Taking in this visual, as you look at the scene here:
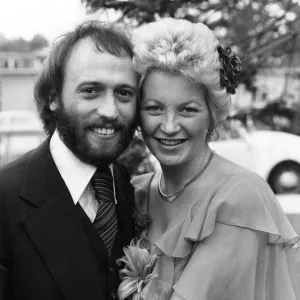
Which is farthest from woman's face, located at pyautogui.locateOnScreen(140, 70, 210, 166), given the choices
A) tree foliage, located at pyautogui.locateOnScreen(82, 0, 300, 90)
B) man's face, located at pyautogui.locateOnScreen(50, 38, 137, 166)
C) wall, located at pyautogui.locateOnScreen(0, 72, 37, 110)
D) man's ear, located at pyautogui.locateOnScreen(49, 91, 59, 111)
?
wall, located at pyautogui.locateOnScreen(0, 72, 37, 110)

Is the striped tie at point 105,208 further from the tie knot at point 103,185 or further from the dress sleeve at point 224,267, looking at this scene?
the dress sleeve at point 224,267

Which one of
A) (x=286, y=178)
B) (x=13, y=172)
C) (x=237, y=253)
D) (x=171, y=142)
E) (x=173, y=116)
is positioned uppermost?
(x=173, y=116)

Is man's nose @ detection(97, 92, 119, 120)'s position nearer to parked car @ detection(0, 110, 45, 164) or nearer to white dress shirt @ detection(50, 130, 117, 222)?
white dress shirt @ detection(50, 130, 117, 222)

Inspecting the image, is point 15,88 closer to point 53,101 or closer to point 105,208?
point 53,101

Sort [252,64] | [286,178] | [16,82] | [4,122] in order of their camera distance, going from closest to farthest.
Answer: [252,64]
[286,178]
[4,122]
[16,82]

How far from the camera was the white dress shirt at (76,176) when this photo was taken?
6.83ft

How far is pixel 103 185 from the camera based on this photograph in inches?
87.1

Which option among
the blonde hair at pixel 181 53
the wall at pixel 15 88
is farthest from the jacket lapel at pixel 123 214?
the wall at pixel 15 88

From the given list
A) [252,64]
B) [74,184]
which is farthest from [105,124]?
[252,64]

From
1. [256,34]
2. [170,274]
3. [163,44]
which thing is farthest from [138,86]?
[256,34]

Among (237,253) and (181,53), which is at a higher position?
(181,53)

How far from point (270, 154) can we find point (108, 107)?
221 inches

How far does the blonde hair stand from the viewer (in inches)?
84.6

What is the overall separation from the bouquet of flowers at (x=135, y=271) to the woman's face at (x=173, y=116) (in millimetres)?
458
